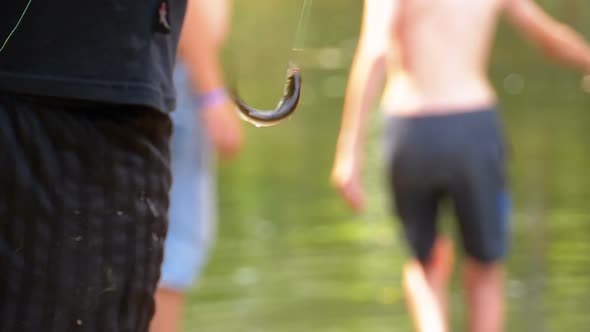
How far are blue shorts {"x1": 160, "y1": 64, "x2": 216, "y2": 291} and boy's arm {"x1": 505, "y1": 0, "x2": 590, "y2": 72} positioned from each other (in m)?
1.43

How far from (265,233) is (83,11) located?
5750 mm

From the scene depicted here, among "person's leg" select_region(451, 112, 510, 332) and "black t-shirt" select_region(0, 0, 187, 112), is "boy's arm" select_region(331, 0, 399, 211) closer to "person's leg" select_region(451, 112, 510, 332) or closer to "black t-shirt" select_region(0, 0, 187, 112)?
"person's leg" select_region(451, 112, 510, 332)

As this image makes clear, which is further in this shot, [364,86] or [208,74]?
[364,86]

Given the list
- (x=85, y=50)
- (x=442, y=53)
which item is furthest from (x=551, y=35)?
(x=85, y=50)

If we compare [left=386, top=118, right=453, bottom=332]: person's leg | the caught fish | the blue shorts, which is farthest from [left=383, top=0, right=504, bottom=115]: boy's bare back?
the caught fish

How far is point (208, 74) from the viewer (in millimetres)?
3918

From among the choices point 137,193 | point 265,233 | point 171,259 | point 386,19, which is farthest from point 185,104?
point 265,233

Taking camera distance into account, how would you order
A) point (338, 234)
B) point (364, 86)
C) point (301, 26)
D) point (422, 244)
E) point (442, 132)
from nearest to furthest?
1. point (301, 26)
2. point (364, 86)
3. point (442, 132)
4. point (422, 244)
5. point (338, 234)

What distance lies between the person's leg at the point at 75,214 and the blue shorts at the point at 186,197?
1.78m

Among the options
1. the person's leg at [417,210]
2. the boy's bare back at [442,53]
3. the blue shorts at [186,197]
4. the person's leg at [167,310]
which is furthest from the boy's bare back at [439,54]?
the person's leg at [167,310]

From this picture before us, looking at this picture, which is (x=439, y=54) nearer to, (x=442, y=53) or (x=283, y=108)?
→ (x=442, y=53)

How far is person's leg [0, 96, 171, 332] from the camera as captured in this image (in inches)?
76.1

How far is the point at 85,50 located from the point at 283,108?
1.05 ft

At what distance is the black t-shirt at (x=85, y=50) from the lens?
1.93 meters
